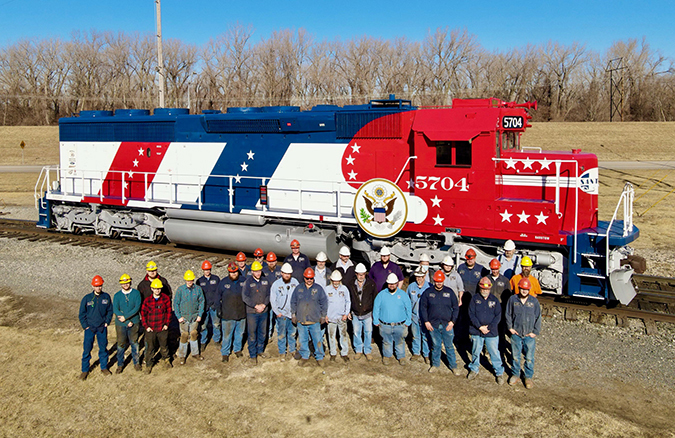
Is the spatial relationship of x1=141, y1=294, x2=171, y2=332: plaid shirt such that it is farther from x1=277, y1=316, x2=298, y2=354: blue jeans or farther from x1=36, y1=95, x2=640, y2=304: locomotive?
x1=36, y1=95, x2=640, y2=304: locomotive

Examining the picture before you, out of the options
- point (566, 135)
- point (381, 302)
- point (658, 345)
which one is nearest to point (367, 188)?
point (381, 302)

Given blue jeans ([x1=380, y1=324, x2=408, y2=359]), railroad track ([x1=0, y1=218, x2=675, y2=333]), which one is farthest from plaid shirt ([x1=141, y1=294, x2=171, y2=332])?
railroad track ([x1=0, y1=218, x2=675, y2=333])

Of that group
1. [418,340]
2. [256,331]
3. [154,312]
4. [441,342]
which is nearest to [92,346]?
[154,312]

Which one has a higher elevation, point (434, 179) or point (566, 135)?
point (566, 135)

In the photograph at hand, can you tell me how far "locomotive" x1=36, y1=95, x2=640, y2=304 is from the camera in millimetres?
10750

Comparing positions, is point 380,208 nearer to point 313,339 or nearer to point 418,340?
point 418,340

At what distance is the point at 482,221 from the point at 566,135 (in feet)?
142

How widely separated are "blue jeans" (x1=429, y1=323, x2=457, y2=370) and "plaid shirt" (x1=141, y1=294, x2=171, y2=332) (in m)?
4.15

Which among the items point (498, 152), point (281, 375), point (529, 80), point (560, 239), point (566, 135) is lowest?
point (281, 375)

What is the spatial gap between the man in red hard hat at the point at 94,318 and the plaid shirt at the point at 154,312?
549 millimetres

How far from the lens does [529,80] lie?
75.9m

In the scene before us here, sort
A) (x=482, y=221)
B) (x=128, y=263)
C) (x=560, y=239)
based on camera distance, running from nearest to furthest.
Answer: (x=560, y=239) → (x=482, y=221) → (x=128, y=263)

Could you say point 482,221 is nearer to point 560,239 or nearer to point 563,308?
point 560,239

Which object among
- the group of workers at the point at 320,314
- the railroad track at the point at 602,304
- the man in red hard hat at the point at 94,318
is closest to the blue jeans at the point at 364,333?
the group of workers at the point at 320,314
